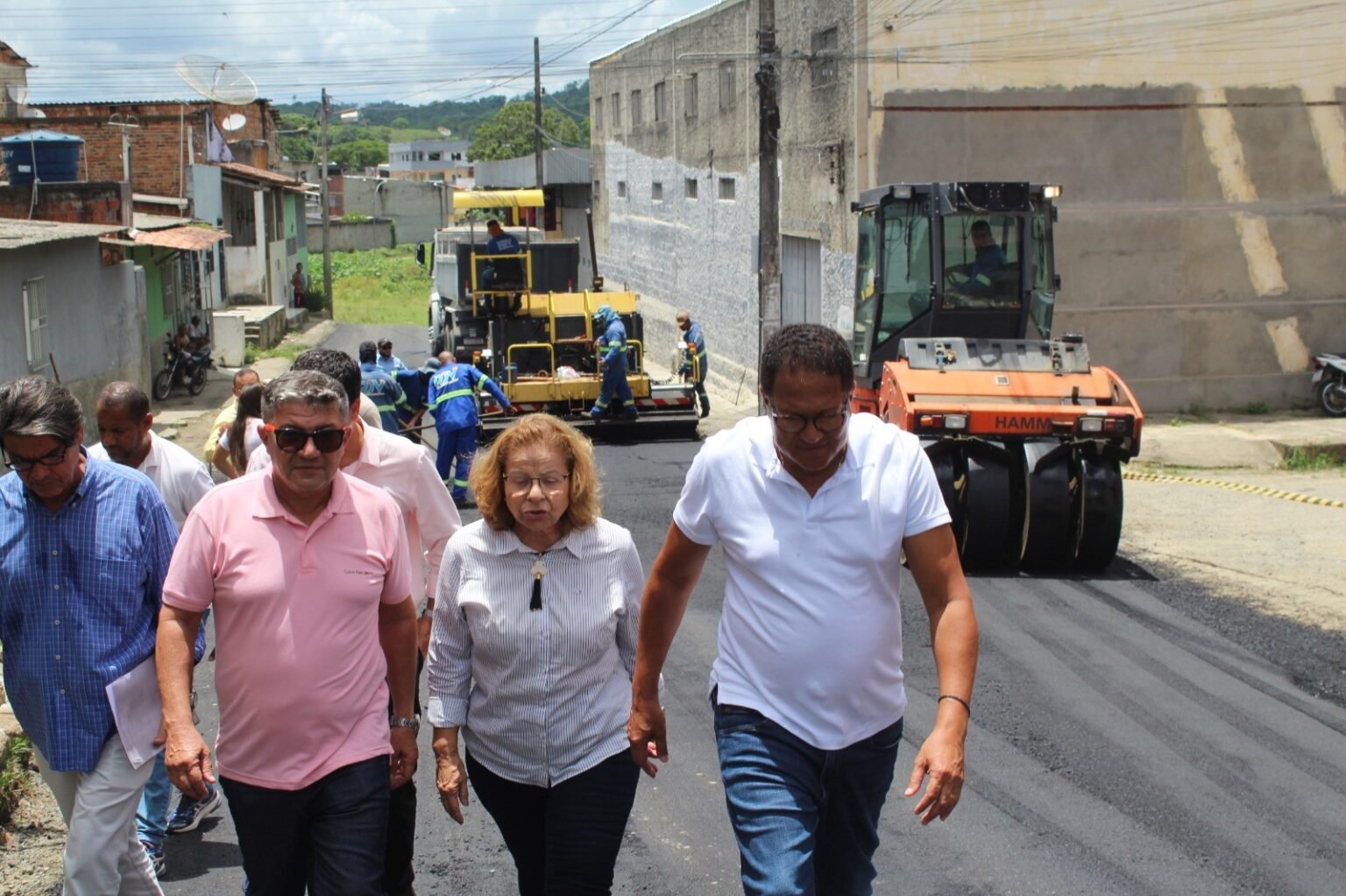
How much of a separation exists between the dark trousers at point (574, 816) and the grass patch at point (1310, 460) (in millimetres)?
15874

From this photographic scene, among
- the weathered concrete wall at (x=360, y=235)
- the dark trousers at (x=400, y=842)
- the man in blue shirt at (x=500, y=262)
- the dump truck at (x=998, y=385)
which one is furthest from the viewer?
the weathered concrete wall at (x=360, y=235)

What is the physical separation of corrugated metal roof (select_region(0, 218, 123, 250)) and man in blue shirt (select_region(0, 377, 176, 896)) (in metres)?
11.2

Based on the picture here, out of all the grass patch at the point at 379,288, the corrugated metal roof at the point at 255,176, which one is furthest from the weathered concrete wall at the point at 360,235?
the corrugated metal roof at the point at 255,176

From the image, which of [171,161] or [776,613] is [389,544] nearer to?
[776,613]

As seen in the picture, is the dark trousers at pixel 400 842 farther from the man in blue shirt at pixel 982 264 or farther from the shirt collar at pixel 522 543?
the man in blue shirt at pixel 982 264

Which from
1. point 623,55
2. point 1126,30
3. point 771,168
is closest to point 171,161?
point 623,55

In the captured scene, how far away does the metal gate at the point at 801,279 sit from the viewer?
78.4 ft

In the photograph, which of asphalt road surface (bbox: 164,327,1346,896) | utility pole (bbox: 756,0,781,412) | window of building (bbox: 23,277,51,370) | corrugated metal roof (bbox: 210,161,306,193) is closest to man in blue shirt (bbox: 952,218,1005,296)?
asphalt road surface (bbox: 164,327,1346,896)

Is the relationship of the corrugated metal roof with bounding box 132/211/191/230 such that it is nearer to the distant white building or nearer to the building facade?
the building facade

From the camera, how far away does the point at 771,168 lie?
1992 centimetres

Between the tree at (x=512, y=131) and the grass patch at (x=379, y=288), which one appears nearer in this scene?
the grass patch at (x=379, y=288)

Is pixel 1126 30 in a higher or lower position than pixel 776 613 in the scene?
higher

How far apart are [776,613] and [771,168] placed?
16779mm

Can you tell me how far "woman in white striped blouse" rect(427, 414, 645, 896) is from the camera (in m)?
3.96
